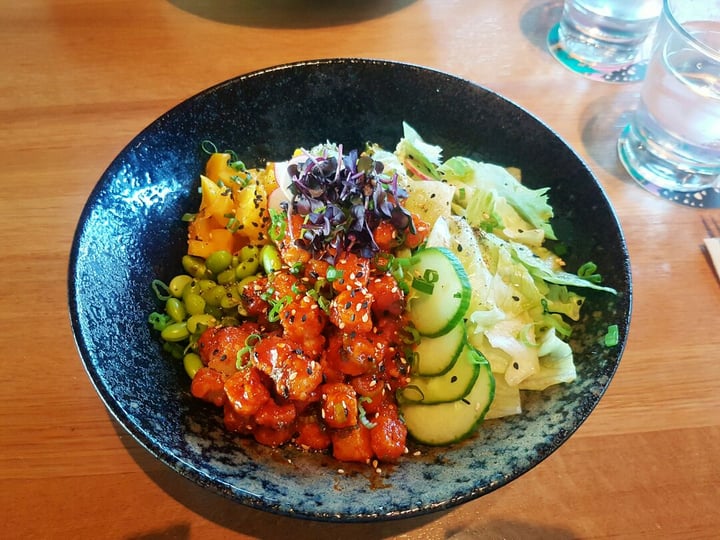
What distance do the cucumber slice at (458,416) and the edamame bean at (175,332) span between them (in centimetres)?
84

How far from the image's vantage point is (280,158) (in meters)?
2.44

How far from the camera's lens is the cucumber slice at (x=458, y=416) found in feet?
5.48

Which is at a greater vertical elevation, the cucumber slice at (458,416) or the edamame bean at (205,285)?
the edamame bean at (205,285)

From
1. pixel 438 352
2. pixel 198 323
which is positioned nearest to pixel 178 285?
pixel 198 323

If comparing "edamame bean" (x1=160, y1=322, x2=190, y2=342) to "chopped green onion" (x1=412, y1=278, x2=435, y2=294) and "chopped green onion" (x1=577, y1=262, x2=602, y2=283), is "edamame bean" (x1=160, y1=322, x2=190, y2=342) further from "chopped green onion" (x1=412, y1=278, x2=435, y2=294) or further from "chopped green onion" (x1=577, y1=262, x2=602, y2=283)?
"chopped green onion" (x1=577, y1=262, x2=602, y2=283)

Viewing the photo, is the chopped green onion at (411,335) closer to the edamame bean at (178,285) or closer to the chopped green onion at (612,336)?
the chopped green onion at (612,336)

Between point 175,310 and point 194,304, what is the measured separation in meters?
0.07

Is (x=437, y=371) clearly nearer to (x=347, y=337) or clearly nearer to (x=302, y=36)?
(x=347, y=337)

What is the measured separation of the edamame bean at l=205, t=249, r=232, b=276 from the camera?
203cm

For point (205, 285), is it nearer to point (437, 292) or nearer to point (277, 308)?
point (277, 308)

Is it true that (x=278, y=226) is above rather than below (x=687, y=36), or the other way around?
below

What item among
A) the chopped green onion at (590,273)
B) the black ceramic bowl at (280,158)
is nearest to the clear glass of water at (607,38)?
the black ceramic bowl at (280,158)

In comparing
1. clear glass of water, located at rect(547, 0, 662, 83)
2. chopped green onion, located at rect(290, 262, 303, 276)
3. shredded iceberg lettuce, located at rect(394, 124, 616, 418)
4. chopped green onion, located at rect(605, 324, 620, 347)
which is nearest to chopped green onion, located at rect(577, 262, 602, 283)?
shredded iceberg lettuce, located at rect(394, 124, 616, 418)

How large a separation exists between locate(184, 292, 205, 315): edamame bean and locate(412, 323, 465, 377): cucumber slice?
30.3 inches
